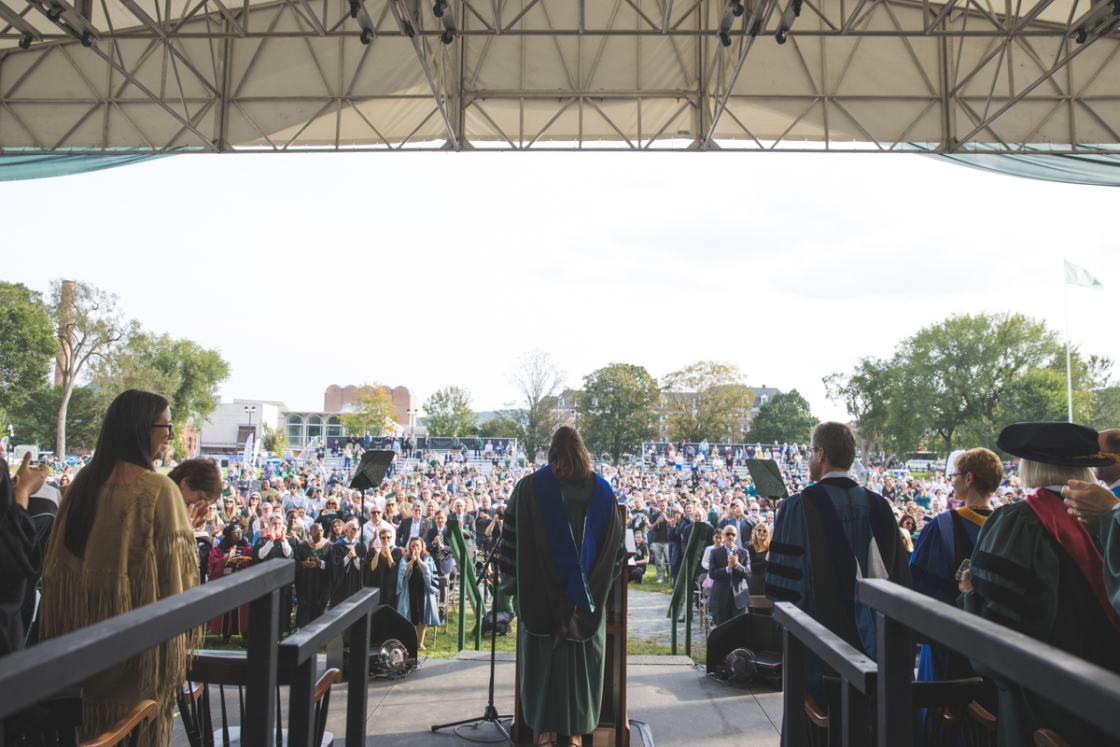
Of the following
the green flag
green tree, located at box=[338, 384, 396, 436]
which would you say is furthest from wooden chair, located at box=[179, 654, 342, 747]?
green tree, located at box=[338, 384, 396, 436]

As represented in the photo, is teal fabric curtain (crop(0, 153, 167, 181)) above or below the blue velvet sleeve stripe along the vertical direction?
above

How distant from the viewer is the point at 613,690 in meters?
4.07

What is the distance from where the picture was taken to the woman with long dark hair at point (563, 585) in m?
3.59

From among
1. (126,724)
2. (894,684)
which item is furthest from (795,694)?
(126,724)

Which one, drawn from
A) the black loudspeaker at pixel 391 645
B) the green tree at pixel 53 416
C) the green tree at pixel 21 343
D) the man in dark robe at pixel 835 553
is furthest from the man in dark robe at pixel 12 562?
the green tree at pixel 21 343

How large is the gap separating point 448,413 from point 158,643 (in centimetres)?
5492

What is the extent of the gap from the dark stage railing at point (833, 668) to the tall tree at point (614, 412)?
47871mm

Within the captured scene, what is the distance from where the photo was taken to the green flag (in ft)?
72.0

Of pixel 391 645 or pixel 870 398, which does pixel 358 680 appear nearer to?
pixel 391 645

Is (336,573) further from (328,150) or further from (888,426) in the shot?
(888,426)

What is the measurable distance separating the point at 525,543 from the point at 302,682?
2156 mm

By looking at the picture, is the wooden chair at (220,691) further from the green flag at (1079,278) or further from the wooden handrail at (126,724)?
the green flag at (1079,278)

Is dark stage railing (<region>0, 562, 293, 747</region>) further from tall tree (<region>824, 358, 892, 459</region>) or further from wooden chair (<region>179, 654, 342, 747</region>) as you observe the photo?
tall tree (<region>824, 358, 892, 459</region>)

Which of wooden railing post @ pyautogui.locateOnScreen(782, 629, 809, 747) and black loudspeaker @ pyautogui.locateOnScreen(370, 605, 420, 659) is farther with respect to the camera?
black loudspeaker @ pyautogui.locateOnScreen(370, 605, 420, 659)
